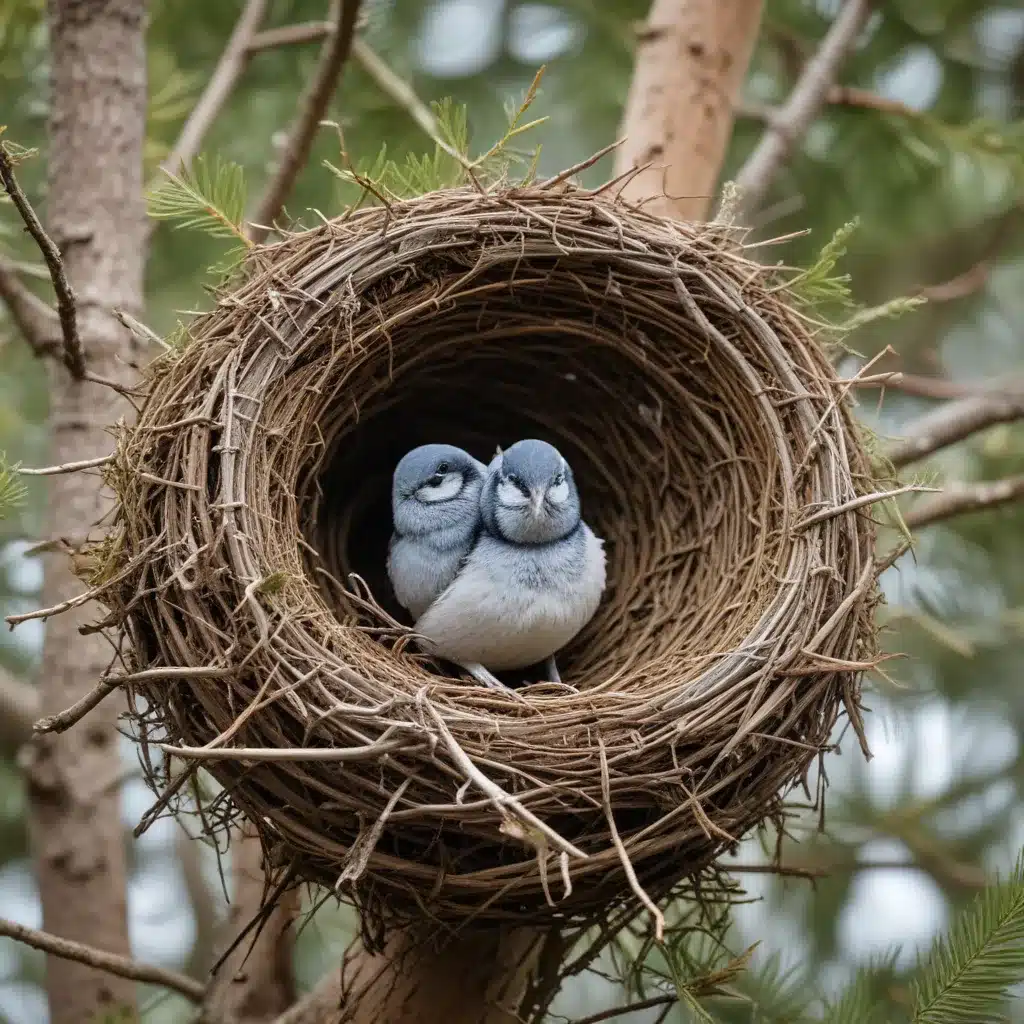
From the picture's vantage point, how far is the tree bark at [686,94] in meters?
3.13

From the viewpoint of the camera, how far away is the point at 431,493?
9.15ft

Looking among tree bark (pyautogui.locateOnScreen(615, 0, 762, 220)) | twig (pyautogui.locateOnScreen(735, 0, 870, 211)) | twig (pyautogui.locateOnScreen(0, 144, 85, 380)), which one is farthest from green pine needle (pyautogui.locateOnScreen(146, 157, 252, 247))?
twig (pyautogui.locateOnScreen(735, 0, 870, 211))

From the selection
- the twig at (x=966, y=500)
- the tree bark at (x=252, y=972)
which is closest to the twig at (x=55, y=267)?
the tree bark at (x=252, y=972)

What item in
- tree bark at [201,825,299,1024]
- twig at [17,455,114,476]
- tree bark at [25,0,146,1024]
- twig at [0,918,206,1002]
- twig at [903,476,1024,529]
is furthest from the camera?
twig at [903,476,1024,529]

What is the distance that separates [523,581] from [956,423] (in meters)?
1.30

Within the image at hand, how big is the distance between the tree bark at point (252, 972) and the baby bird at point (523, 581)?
68 cm

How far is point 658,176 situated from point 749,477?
35.3 inches

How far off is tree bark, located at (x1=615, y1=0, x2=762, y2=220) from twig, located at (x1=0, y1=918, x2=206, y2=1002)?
203cm

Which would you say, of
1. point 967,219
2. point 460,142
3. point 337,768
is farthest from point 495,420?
point 967,219

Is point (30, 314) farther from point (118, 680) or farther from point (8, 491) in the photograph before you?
point (118, 680)

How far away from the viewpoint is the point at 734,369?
2498 millimetres

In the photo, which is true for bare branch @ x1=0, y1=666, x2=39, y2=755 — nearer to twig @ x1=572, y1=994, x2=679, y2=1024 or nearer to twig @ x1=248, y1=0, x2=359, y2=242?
twig @ x1=248, y1=0, x2=359, y2=242

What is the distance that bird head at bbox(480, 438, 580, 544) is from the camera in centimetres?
258

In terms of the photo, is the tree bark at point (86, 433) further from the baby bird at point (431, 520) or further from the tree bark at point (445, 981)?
the tree bark at point (445, 981)
